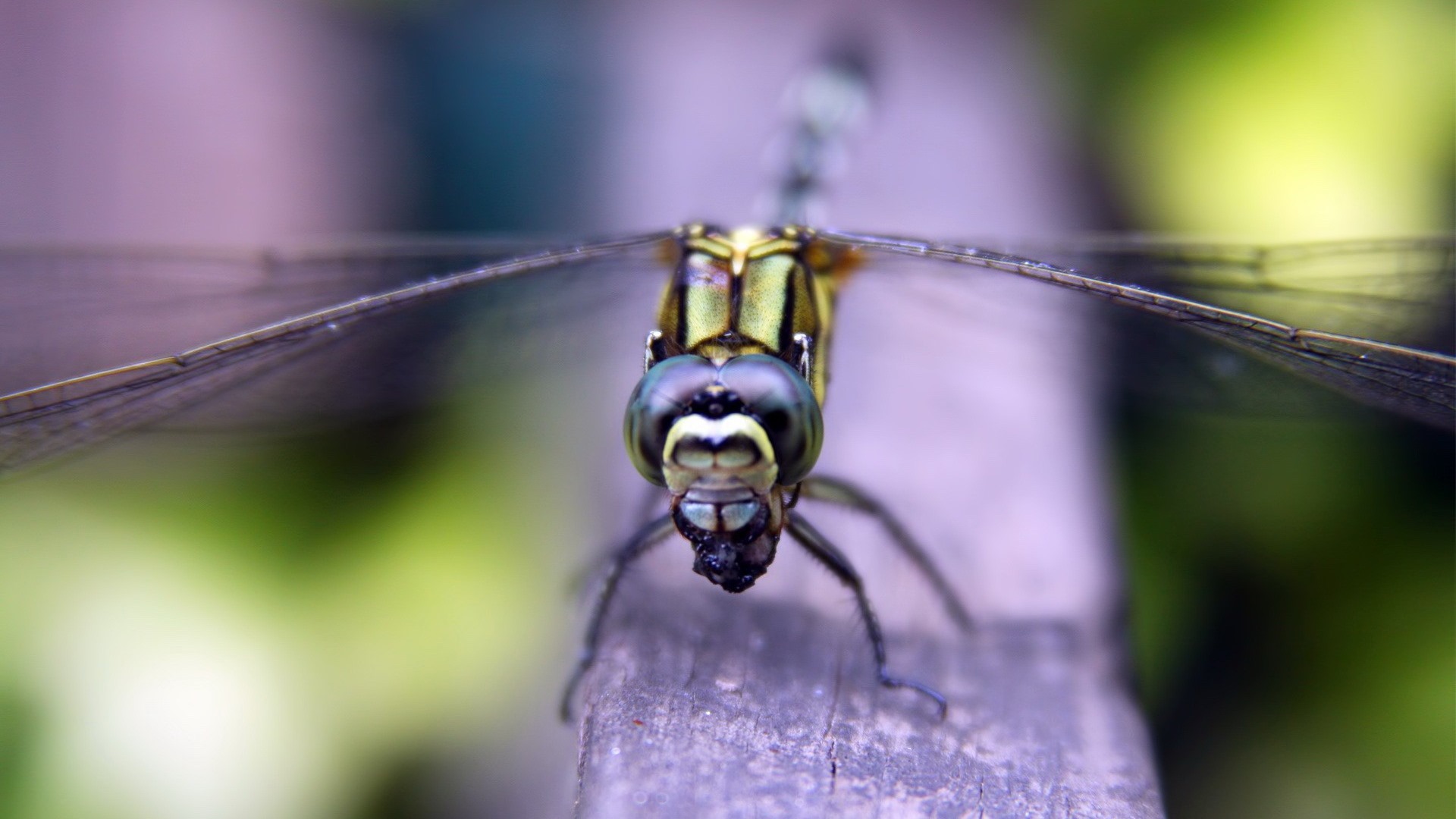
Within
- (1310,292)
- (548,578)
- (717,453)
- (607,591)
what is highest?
(1310,292)

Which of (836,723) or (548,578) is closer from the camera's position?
(836,723)

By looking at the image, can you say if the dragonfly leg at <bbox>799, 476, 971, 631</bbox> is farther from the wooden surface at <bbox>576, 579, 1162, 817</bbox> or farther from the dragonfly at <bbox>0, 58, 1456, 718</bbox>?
the wooden surface at <bbox>576, 579, 1162, 817</bbox>

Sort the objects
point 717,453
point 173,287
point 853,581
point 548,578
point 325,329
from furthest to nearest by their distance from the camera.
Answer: point 173,287 → point 548,578 → point 325,329 → point 853,581 → point 717,453

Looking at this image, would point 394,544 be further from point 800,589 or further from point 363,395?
point 800,589

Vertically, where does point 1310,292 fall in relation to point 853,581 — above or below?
above

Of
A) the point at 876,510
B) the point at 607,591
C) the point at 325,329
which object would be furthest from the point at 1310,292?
the point at 325,329

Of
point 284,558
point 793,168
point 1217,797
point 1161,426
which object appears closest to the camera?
point 1217,797

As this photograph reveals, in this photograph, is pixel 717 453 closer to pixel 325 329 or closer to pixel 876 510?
pixel 876 510

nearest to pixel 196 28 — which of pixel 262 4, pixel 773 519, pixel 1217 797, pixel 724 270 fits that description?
pixel 262 4

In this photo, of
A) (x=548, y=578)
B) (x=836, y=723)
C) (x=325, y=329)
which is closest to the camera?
(x=836, y=723)
